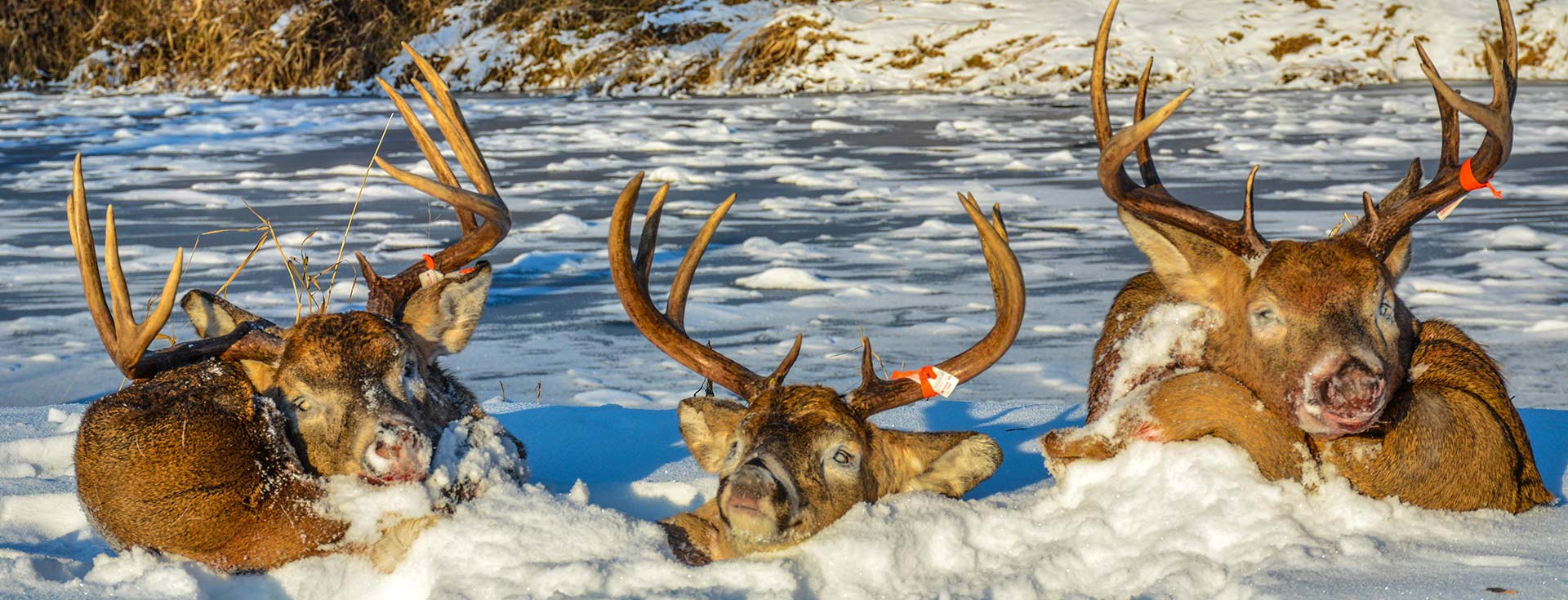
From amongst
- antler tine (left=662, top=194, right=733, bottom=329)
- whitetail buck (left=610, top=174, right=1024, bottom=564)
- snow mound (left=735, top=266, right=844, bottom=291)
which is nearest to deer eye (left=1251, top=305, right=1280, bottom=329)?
whitetail buck (left=610, top=174, right=1024, bottom=564)

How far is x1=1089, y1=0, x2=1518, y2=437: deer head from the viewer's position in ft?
13.2

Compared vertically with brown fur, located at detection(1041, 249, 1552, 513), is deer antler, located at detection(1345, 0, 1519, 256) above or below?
above

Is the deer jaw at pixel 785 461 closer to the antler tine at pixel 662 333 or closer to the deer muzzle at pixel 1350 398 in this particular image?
the antler tine at pixel 662 333

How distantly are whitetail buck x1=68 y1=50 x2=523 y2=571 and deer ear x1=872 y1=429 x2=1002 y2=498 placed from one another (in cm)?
124

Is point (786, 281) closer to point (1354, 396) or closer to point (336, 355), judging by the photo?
point (336, 355)

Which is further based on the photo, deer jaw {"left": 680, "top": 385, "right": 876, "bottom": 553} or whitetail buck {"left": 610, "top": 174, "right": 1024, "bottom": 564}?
whitetail buck {"left": 610, "top": 174, "right": 1024, "bottom": 564}

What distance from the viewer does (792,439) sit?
14.1 feet

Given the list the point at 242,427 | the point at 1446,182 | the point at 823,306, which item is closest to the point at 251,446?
the point at 242,427

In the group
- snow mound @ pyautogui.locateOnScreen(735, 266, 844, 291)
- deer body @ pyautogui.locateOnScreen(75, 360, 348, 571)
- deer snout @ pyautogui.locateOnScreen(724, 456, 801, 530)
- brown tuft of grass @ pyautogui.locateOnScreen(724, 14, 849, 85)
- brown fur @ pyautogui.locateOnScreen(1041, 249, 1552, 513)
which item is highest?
brown fur @ pyautogui.locateOnScreen(1041, 249, 1552, 513)

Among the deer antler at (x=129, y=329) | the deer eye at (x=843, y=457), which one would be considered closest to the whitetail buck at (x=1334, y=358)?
the deer eye at (x=843, y=457)

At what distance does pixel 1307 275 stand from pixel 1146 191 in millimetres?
610

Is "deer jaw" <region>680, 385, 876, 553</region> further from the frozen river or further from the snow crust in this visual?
the snow crust

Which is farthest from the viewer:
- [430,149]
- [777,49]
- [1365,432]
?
[777,49]

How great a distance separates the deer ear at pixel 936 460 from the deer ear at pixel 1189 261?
0.74 meters
